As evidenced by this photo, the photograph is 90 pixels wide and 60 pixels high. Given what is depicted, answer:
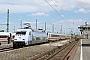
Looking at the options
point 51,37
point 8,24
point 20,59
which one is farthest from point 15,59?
point 51,37

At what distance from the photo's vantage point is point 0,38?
6962 centimetres

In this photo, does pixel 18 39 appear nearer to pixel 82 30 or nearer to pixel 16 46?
pixel 16 46

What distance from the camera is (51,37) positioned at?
77.7 meters

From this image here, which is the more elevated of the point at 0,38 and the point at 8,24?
the point at 8,24

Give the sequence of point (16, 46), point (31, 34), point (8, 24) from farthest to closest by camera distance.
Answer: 1. point (8, 24)
2. point (31, 34)
3. point (16, 46)

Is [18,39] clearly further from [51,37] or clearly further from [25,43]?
[51,37]

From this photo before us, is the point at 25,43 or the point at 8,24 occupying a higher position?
the point at 8,24

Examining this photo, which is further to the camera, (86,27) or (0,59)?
(86,27)

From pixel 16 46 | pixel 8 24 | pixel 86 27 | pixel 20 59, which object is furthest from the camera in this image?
pixel 86 27

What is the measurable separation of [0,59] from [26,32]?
770 inches

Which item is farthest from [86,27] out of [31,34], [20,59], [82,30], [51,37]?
[20,59]

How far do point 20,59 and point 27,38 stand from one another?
1764 centimetres

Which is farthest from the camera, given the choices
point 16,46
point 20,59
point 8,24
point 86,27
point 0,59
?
point 86,27

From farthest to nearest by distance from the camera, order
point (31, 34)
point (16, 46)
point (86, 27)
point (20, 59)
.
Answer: point (86, 27) → point (31, 34) → point (16, 46) → point (20, 59)
